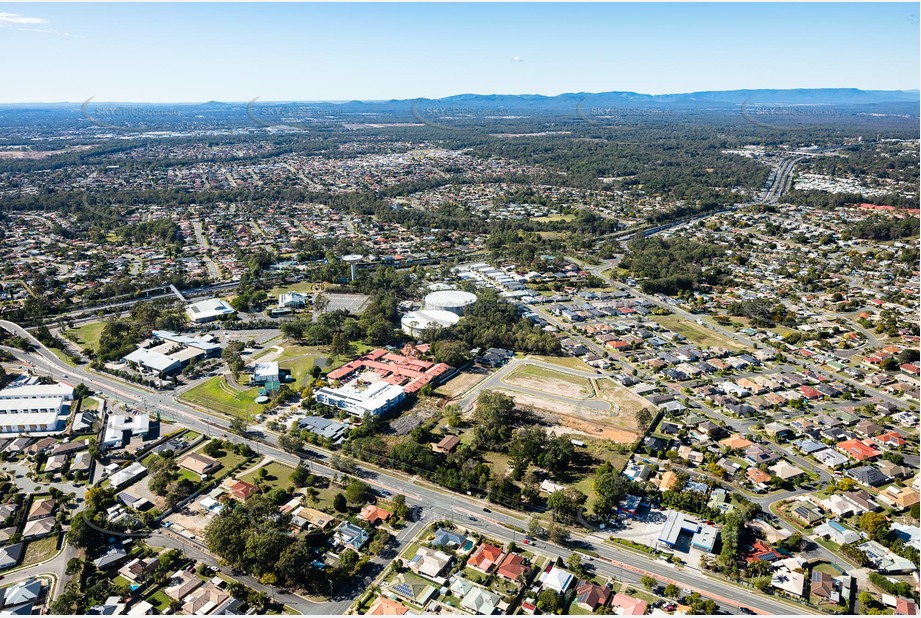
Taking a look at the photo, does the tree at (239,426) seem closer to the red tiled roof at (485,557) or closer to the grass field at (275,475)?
the grass field at (275,475)

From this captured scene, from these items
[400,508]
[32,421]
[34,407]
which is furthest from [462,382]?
[34,407]

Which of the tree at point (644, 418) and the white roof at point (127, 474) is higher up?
the tree at point (644, 418)

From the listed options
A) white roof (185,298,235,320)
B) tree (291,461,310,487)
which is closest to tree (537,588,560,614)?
tree (291,461,310,487)

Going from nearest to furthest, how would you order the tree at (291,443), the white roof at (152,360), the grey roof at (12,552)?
the grey roof at (12,552) → the tree at (291,443) → the white roof at (152,360)

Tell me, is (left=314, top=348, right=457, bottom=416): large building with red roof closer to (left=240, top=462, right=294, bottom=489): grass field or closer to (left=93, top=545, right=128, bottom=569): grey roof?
(left=240, top=462, right=294, bottom=489): grass field

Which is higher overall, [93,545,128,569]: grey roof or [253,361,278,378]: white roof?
[253,361,278,378]: white roof

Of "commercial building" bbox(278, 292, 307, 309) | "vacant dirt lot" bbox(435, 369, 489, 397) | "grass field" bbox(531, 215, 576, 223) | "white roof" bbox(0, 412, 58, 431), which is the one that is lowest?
"vacant dirt lot" bbox(435, 369, 489, 397)

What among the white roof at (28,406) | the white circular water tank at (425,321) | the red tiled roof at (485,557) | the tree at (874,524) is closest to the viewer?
the red tiled roof at (485,557)

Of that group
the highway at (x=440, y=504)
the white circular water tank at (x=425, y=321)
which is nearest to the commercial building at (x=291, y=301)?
the white circular water tank at (x=425, y=321)
